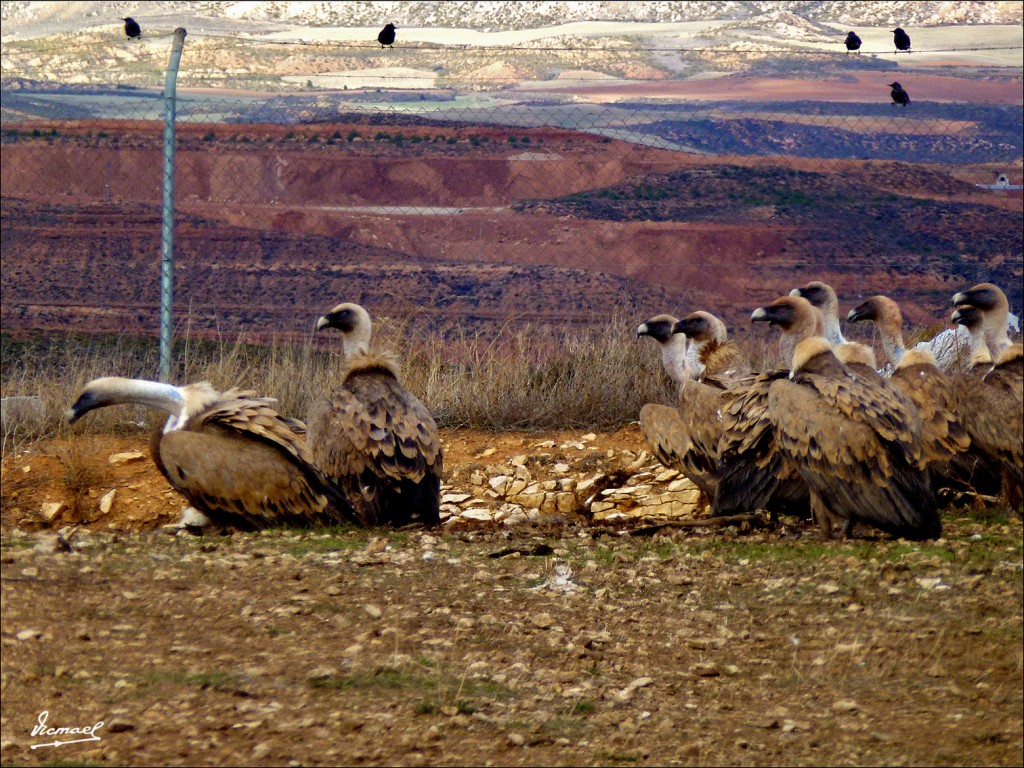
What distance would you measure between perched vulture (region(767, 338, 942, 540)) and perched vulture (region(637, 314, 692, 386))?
9.74ft

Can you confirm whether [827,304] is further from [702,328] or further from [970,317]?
[970,317]

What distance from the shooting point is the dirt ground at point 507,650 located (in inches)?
150

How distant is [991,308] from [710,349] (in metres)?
1.84

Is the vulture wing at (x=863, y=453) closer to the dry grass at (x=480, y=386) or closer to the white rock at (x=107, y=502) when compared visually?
the dry grass at (x=480, y=386)

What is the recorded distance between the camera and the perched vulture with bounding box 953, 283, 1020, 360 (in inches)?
343

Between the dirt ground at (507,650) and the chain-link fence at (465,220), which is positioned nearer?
the dirt ground at (507,650)

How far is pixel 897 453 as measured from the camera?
645 centimetres

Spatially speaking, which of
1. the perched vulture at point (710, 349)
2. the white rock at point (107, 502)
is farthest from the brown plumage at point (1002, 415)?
the white rock at point (107, 502)

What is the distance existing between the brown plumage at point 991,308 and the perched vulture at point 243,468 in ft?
14.1

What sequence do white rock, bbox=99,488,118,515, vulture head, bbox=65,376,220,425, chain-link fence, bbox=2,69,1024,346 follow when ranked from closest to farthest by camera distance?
1. vulture head, bbox=65,376,220,425
2. white rock, bbox=99,488,118,515
3. chain-link fence, bbox=2,69,1024,346

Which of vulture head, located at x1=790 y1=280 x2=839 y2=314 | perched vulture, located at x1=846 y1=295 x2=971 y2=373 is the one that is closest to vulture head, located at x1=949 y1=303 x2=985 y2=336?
perched vulture, located at x1=846 y1=295 x2=971 y2=373

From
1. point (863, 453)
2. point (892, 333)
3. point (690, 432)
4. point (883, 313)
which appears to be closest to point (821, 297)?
point (883, 313)

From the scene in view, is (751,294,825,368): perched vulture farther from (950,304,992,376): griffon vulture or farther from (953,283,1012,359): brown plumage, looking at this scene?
(953,283,1012,359): brown plumage

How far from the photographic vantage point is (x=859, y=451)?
646 cm
